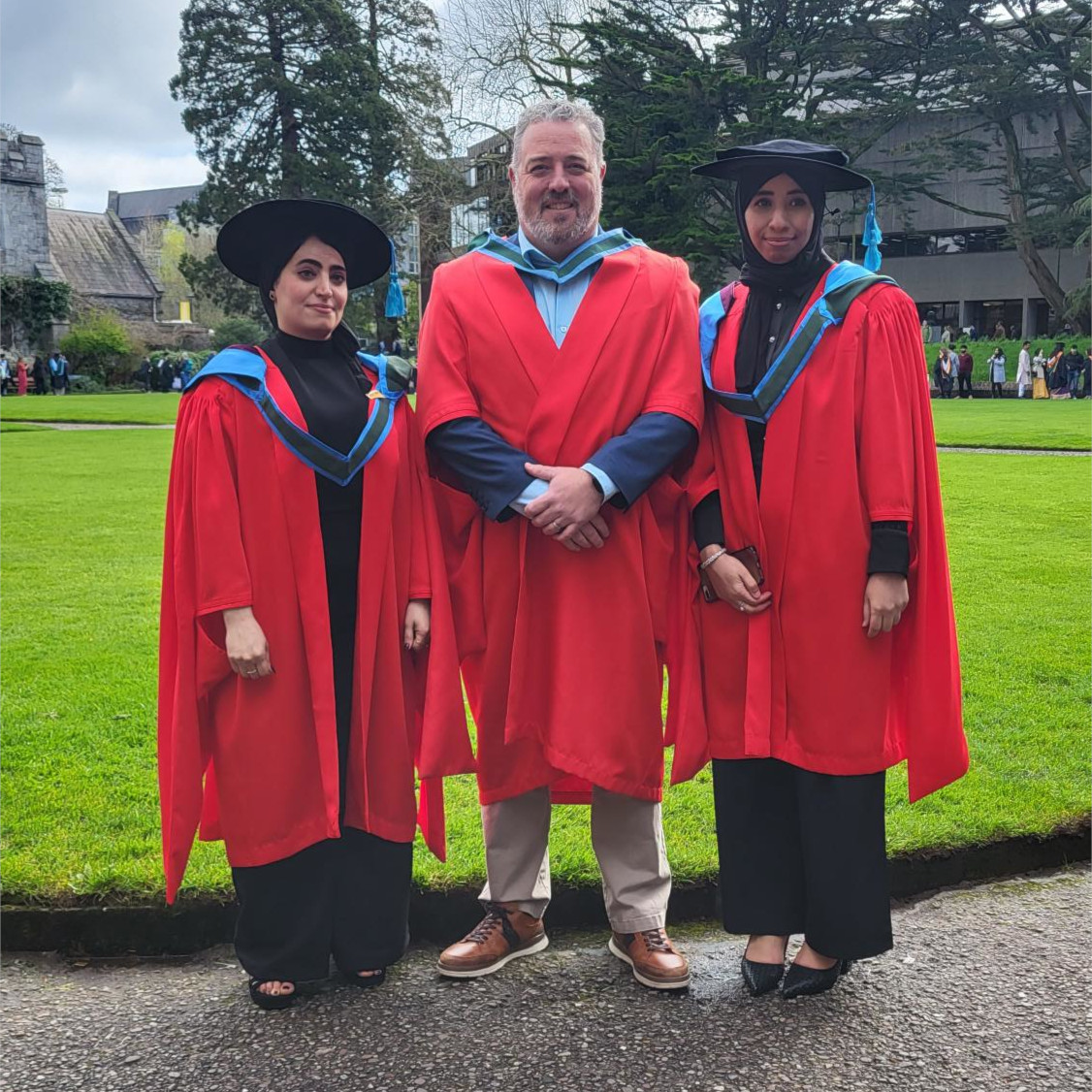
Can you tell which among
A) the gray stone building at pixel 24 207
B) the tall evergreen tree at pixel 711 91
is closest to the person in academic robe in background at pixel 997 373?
the tall evergreen tree at pixel 711 91

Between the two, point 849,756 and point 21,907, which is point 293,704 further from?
point 849,756

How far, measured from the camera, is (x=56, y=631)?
22.3 feet

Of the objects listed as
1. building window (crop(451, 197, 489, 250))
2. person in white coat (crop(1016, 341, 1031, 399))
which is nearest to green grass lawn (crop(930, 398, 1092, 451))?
person in white coat (crop(1016, 341, 1031, 399))

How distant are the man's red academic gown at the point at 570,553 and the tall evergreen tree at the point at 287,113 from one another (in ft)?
116

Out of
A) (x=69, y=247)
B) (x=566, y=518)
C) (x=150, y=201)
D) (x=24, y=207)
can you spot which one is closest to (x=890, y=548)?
(x=566, y=518)

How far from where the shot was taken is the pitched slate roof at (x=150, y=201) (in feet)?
359

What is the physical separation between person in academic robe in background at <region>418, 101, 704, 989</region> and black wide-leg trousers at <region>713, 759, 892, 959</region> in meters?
0.20

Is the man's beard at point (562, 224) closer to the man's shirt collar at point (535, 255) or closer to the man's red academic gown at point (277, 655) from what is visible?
the man's shirt collar at point (535, 255)

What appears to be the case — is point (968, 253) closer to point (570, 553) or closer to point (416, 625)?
point (570, 553)

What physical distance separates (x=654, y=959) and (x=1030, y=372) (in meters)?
33.9

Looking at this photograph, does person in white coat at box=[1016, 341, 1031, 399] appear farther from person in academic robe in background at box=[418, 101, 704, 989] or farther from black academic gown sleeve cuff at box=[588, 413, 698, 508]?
black academic gown sleeve cuff at box=[588, 413, 698, 508]

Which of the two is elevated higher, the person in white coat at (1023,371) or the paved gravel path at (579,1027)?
the person in white coat at (1023,371)

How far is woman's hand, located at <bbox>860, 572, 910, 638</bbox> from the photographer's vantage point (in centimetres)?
285

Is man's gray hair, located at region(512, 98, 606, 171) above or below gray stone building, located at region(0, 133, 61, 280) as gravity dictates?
below
